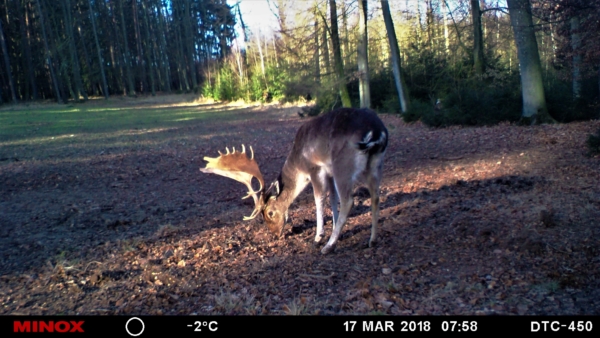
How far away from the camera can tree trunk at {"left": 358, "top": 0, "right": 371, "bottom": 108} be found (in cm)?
2363

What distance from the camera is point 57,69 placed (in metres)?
60.3

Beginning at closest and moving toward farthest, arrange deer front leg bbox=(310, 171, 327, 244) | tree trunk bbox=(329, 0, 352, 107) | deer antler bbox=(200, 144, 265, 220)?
deer front leg bbox=(310, 171, 327, 244)
deer antler bbox=(200, 144, 265, 220)
tree trunk bbox=(329, 0, 352, 107)

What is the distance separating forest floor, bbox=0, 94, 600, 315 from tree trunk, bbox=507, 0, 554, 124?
3.17 metres

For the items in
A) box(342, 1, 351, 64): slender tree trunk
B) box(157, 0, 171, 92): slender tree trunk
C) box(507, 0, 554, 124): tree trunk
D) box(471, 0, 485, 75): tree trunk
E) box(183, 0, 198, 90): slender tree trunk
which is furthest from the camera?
box(157, 0, 171, 92): slender tree trunk

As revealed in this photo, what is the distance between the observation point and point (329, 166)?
6727 mm

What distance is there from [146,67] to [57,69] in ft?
68.4

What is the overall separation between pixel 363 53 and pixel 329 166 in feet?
63.8

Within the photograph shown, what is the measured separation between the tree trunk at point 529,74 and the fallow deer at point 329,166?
455 inches

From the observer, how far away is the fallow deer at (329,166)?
6.29 metres

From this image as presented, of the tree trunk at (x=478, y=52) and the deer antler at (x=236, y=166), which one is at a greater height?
the tree trunk at (x=478, y=52)

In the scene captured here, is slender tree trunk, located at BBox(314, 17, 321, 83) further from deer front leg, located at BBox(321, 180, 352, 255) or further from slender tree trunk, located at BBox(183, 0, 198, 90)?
slender tree trunk, located at BBox(183, 0, 198, 90)

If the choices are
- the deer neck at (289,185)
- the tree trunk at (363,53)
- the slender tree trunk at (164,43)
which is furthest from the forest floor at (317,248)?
the slender tree trunk at (164,43)
